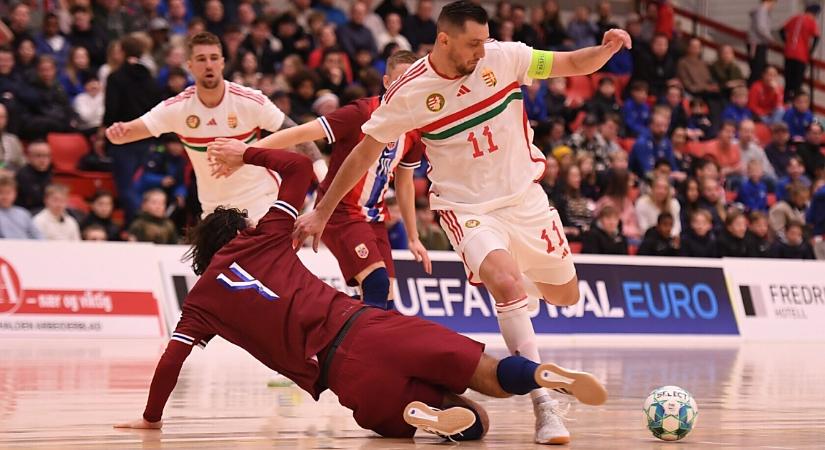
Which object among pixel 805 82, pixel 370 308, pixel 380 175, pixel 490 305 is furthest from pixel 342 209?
pixel 805 82

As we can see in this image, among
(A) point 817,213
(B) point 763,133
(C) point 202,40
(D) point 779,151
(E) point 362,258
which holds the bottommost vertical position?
(A) point 817,213

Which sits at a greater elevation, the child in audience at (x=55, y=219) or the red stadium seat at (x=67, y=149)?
the red stadium seat at (x=67, y=149)

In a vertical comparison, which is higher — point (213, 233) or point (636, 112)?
point (636, 112)

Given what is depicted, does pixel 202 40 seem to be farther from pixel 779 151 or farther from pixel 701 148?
pixel 779 151

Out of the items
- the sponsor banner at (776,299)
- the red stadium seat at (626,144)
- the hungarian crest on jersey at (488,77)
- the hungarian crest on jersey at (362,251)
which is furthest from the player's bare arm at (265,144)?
the red stadium seat at (626,144)

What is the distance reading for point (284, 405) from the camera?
7.95m

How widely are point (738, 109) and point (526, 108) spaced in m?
5.43

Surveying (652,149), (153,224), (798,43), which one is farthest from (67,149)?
(798,43)

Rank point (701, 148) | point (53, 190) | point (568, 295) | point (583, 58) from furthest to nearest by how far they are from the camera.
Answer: point (701, 148) → point (53, 190) → point (568, 295) → point (583, 58)

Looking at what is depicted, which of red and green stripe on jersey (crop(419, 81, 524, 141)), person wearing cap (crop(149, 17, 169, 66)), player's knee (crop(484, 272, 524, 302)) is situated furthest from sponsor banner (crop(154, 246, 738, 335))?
player's knee (crop(484, 272, 524, 302))

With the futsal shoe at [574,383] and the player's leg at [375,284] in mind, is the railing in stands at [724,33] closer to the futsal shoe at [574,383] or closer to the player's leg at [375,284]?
the player's leg at [375,284]

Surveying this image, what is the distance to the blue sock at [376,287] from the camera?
9.22m

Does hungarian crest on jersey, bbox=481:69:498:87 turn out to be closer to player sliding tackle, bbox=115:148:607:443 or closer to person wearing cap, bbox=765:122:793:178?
player sliding tackle, bbox=115:148:607:443

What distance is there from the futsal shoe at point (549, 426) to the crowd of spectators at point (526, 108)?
951cm
